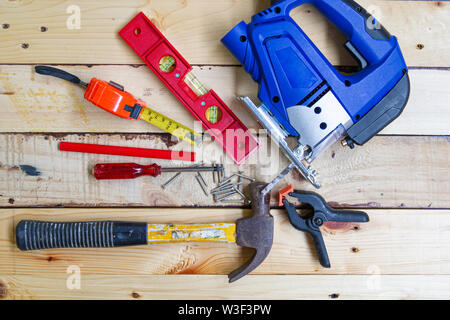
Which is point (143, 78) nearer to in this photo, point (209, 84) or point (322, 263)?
point (209, 84)

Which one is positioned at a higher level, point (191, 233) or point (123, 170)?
point (123, 170)

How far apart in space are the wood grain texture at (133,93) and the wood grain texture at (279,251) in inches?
13.4

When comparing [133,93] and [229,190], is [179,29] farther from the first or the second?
[229,190]

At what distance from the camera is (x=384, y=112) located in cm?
120

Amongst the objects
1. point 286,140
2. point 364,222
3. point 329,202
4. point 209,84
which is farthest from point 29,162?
point 364,222

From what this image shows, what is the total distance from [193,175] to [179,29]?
58 cm

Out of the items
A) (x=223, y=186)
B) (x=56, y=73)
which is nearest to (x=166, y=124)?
(x=223, y=186)

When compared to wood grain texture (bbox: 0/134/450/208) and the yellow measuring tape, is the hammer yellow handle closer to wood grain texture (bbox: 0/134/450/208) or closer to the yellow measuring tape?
wood grain texture (bbox: 0/134/450/208)

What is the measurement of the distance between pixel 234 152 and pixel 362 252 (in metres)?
0.66

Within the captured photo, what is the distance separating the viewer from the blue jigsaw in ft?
3.92

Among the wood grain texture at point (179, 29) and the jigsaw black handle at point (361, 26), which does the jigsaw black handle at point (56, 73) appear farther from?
the jigsaw black handle at point (361, 26)

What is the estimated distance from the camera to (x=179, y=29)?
1352 mm

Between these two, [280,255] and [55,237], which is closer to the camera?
[55,237]

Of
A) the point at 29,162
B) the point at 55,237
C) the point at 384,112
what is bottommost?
the point at 55,237
